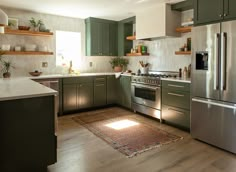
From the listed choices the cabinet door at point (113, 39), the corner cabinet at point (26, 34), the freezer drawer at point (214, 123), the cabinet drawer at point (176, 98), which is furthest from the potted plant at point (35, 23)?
the freezer drawer at point (214, 123)

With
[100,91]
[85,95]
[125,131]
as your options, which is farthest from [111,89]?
[125,131]

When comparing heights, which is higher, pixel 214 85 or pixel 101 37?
pixel 101 37

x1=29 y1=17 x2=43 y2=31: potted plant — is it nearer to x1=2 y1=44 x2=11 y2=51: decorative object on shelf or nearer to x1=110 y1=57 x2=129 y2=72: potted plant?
x1=2 y1=44 x2=11 y2=51: decorative object on shelf

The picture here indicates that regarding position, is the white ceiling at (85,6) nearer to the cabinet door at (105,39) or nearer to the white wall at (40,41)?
the white wall at (40,41)

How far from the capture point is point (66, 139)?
129 inches

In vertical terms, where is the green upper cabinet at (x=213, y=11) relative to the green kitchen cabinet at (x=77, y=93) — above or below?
above

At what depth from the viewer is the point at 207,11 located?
2986mm

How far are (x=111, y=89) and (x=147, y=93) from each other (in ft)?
4.30

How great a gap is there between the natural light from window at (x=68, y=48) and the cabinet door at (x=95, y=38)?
400mm

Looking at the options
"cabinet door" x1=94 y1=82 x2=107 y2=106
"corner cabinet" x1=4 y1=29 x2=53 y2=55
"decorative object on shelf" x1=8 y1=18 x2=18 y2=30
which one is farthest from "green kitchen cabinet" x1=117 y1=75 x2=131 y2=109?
"decorative object on shelf" x1=8 y1=18 x2=18 y2=30

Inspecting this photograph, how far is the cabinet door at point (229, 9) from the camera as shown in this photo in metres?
2.67

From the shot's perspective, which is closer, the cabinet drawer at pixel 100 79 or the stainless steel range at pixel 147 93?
the stainless steel range at pixel 147 93

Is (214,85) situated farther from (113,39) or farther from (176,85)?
(113,39)

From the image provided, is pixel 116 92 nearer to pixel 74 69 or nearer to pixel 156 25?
pixel 74 69
